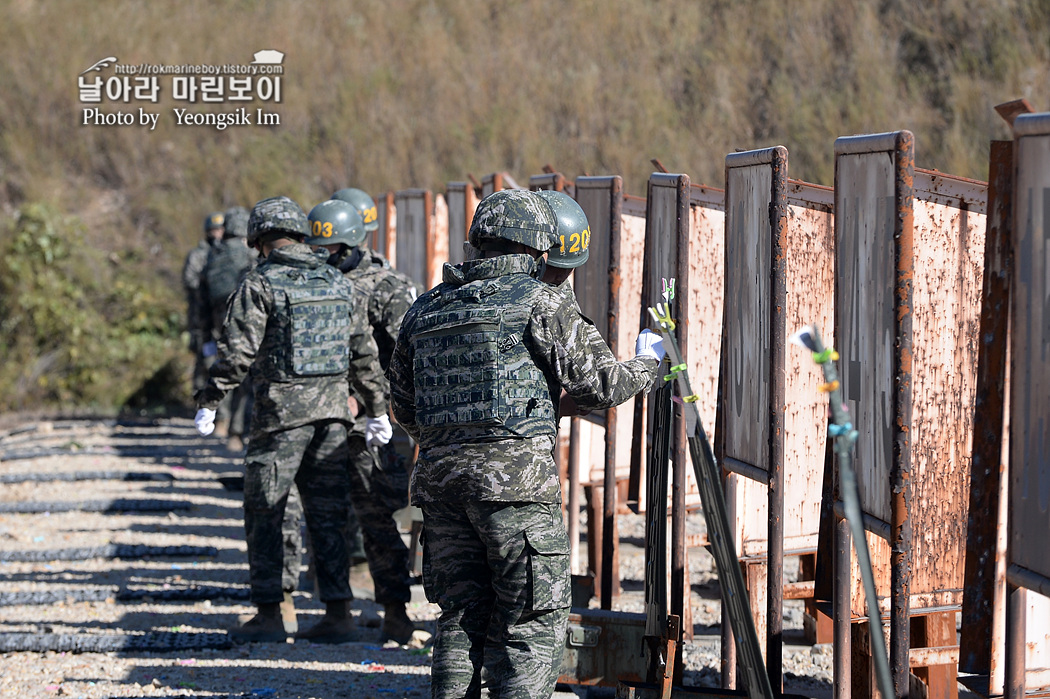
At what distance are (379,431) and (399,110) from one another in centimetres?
1455

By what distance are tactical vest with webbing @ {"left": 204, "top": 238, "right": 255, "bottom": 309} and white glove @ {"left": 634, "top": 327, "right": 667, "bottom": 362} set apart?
705 cm

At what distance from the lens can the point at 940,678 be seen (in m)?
3.47

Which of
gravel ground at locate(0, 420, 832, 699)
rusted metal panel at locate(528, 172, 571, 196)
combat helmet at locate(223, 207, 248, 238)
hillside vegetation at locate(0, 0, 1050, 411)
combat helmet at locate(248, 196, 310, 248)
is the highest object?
hillside vegetation at locate(0, 0, 1050, 411)

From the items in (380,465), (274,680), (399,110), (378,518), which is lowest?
(274,680)

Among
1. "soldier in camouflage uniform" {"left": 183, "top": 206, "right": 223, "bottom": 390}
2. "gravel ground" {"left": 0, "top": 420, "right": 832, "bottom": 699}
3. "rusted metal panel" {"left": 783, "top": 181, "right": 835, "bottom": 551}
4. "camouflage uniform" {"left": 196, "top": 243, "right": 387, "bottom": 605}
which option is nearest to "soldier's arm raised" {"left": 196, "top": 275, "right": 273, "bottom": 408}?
"camouflage uniform" {"left": 196, "top": 243, "right": 387, "bottom": 605}

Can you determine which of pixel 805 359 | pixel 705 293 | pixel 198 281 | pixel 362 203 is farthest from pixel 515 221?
pixel 198 281

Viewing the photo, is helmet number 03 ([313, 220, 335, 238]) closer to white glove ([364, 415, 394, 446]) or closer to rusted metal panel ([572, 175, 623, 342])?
white glove ([364, 415, 394, 446])

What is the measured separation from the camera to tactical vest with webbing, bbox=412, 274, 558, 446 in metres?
3.37

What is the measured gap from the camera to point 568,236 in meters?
4.01

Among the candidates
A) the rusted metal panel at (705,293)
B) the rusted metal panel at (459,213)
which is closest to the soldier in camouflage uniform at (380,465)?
the rusted metal panel at (705,293)

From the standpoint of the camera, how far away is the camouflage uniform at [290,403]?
5.21 meters

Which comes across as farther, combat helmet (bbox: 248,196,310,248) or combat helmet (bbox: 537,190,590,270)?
combat helmet (bbox: 248,196,310,248)

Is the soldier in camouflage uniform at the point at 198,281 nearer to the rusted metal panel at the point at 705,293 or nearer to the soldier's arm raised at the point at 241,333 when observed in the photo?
the soldier's arm raised at the point at 241,333

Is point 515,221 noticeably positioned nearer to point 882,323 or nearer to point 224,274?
point 882,323
